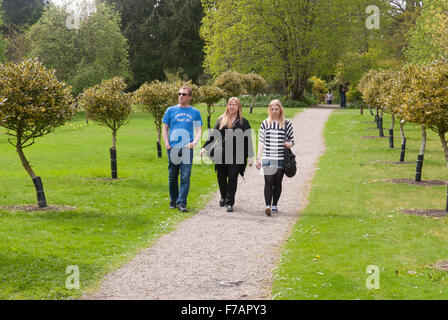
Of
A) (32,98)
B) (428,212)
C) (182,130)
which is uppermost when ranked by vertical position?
(32,98)

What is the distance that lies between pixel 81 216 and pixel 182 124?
9.58 ft

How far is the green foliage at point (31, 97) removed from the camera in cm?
1084

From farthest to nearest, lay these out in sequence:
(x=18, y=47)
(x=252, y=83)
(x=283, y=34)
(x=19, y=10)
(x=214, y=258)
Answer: (x=19, y=10)
(x=18, y=47)
(x=283, y=34)
(x=252, y=83)
(x=214, y=258)

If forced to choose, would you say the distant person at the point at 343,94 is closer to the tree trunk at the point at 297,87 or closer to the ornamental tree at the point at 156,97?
the tree trunk at the point at 297,87

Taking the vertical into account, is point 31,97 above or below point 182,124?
above

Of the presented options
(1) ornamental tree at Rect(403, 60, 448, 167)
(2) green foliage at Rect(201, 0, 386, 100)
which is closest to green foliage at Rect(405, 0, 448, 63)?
(1) ornamental tree at Rect(403, 60, 448, 167)

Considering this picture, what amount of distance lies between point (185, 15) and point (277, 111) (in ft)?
172

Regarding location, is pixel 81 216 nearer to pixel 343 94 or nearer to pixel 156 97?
pixel 156 97

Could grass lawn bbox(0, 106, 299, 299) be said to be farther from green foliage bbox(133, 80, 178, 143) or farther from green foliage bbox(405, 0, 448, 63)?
green foliage bbox(405, 0, 448, 63)

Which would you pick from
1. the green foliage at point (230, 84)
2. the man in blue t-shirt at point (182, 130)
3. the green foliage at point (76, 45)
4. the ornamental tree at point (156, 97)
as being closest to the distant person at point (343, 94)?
the green foliage at point (230, 84)

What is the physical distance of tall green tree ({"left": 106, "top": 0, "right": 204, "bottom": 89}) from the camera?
6078 cm

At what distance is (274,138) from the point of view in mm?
10664

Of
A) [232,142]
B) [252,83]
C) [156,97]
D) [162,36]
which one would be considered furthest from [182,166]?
[162,36]
